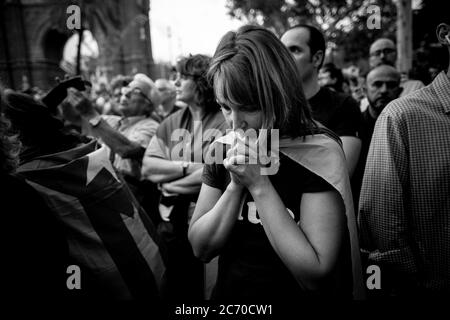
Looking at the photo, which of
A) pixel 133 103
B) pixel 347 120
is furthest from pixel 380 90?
pixel 133 103

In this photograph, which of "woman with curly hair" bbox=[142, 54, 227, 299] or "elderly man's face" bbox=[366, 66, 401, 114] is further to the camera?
"elderly man's face" bbox=[366, 66, 401, 114]

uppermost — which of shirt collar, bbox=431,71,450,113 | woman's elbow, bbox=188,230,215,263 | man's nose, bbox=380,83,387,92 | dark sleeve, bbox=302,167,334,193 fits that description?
man's nose, bbox=380,83,387,92

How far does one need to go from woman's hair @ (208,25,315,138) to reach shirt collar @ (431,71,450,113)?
0.71 m

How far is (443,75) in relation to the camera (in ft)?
5.69

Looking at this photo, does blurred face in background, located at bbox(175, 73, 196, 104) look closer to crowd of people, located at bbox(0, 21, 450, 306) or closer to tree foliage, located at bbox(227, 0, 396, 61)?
crowd of people, located at bbox(0, 21, 450, 306)

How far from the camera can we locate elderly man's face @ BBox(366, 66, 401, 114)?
3.71 meters

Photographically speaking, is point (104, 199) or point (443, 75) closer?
point (443, 75)

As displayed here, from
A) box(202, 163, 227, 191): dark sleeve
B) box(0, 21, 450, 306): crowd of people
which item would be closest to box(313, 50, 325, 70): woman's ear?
box(0, 21, 450, 306): crowd of people

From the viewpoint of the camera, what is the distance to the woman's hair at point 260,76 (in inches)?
53.8

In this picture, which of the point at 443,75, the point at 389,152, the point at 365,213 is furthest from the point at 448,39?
the point at 365,213

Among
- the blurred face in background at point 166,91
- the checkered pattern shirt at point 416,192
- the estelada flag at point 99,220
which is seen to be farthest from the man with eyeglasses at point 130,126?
the checkered pattern shirt at point 416,192
